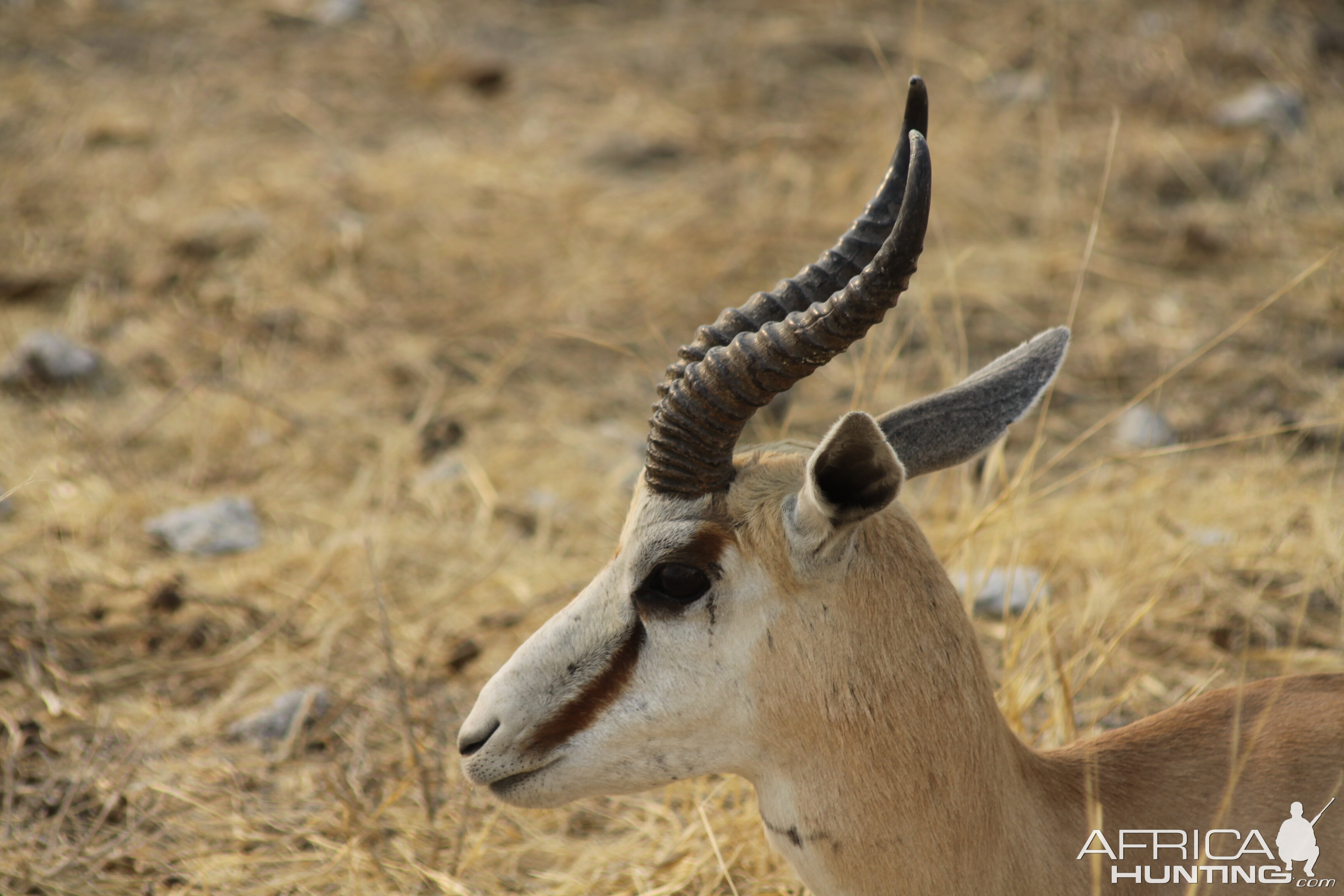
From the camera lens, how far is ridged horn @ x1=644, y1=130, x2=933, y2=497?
79.9 inches

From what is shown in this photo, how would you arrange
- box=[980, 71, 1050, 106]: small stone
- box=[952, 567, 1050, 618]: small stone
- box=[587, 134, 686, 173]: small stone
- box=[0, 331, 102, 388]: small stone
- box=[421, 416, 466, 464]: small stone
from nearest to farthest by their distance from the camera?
box=[952, 567, 1050, 618]: small stone → box=[421, 416, 466, 464]: small stone → box=[0, 331, 102, 388]: small stone → box=[587, 134, 686, 173]: small stone → box=[980, 71, 1050, 106]: small stone

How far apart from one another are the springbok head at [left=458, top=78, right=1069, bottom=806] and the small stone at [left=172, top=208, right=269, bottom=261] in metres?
5.82

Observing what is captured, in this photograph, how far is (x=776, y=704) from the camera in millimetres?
2268

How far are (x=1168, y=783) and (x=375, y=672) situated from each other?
2.68 m

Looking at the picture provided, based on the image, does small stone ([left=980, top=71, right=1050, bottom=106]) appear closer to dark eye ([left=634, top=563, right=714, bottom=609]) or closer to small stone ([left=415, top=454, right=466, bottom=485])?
small stone ([left=415, top=454, right=466, bottom=485])

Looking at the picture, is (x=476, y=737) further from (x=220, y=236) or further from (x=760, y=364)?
(x=220, y=236)

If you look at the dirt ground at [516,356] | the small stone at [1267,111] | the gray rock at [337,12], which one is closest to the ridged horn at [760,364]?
the dirt ground at [516,356]

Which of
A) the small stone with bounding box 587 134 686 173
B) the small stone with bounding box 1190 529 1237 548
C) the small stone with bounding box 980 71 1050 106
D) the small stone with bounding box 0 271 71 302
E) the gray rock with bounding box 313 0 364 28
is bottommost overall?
the small stone with bounding box 0 271 71 302

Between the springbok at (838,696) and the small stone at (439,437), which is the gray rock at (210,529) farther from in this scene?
the springbok at (838,696)

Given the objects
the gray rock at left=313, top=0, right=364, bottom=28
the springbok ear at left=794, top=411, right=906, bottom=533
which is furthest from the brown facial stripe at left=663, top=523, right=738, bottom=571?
the gray rock at left=313, top=0, right=364, bottom=28

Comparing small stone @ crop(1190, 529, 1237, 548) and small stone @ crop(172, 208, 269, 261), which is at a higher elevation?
small stone @ crop(1190, 529, 1237, 548)

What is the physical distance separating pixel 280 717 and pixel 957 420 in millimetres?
2514

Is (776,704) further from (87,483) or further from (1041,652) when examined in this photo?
(87,483)

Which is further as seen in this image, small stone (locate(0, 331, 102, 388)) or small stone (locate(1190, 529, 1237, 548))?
small stone (locate(0, 331, 102, 388))
